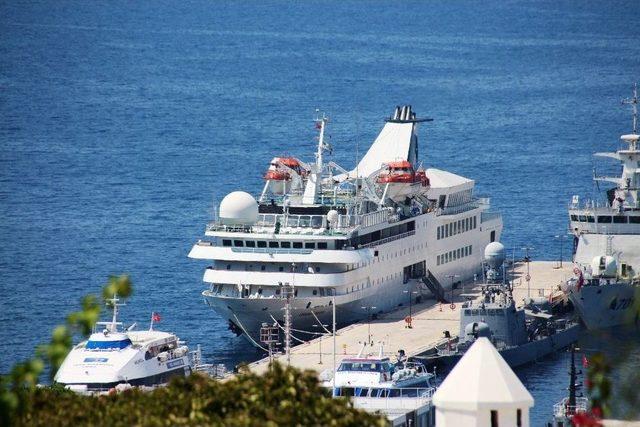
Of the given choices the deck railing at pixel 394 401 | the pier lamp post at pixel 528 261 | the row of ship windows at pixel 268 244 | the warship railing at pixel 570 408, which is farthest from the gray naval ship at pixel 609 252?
the deck railing at pixel 394 401

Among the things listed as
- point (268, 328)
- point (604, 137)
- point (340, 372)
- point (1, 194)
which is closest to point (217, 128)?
point (604, 137)

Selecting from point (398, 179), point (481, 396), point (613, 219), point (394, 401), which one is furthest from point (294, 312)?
point (481, 396)

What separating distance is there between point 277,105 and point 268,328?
345 ft

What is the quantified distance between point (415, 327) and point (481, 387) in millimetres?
47226

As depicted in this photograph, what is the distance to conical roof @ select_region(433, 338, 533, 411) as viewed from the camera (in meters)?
34.2

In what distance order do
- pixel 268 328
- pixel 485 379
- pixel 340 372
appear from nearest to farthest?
pixel 485 379
pixel 340 372
pixel 268 328

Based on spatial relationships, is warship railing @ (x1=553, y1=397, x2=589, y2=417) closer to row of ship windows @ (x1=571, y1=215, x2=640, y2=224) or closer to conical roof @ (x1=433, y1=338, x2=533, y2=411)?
conical roof @ (x1=433, y1=338, x2=533, y2=411)

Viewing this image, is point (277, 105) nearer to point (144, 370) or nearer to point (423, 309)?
point (423, 309)

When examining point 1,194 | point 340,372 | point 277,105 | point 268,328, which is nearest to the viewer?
point 340,372

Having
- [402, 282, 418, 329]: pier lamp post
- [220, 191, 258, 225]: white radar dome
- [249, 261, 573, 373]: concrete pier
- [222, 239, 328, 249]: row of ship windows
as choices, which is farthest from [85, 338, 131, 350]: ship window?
[402, 282, 418, 329]: pier lamp post

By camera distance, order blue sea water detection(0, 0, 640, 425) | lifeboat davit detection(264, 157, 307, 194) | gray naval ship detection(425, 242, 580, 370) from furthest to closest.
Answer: blue sea water detection(0, 0, 640, 425)
lifeboat davit detection(264, 157, 307, 194)
gray naval ship detection(425, 242, 580, 370)

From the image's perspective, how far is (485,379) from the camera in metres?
34.5

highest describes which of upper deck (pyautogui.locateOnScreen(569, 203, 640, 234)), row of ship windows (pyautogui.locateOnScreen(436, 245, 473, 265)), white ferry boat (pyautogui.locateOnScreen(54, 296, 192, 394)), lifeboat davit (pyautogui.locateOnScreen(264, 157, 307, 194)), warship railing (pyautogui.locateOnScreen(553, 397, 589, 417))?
lifeboat davit (pyautogui.locateOnScreen(264, 157, 307, 194))

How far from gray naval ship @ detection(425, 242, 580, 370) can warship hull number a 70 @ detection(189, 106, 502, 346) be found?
5173mm
